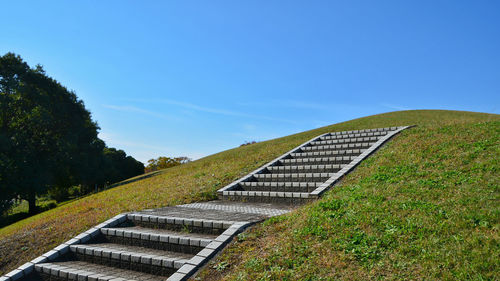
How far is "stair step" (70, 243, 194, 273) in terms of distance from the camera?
6016 millimetres

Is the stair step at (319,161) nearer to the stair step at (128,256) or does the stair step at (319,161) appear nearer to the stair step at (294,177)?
the stair step at (294,177)

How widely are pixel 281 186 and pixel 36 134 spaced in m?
23.2

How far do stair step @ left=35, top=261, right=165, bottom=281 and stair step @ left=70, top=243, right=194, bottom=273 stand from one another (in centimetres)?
11

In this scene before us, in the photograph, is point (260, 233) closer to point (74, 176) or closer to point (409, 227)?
point (409, 227)

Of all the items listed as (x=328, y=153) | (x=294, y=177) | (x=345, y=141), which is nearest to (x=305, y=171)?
(x=294, y=177)

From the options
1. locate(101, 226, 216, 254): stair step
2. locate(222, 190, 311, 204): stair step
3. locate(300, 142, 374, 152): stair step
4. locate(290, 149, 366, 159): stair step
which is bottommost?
locate(101, 226, 216, 254): stair step

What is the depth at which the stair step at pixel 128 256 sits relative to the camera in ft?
19.7

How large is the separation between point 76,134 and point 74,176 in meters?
3.89

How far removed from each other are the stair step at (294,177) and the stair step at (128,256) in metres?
5.44

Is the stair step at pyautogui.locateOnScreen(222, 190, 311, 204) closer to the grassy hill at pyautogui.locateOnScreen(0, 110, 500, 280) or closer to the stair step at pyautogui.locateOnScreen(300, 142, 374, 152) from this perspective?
the grassy hill at pyautogui.locateOnScreen(0, 110, 500, 280)

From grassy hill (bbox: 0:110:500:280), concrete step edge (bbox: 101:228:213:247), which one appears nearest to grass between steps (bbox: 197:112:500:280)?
grassy hill (bbox: 0:110:500:280)

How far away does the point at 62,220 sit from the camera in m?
10.1

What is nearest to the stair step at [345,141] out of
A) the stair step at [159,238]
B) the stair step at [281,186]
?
the stair step at [281,186]

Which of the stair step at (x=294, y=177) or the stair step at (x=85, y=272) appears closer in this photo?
the stair step at (x=85, y=272)
